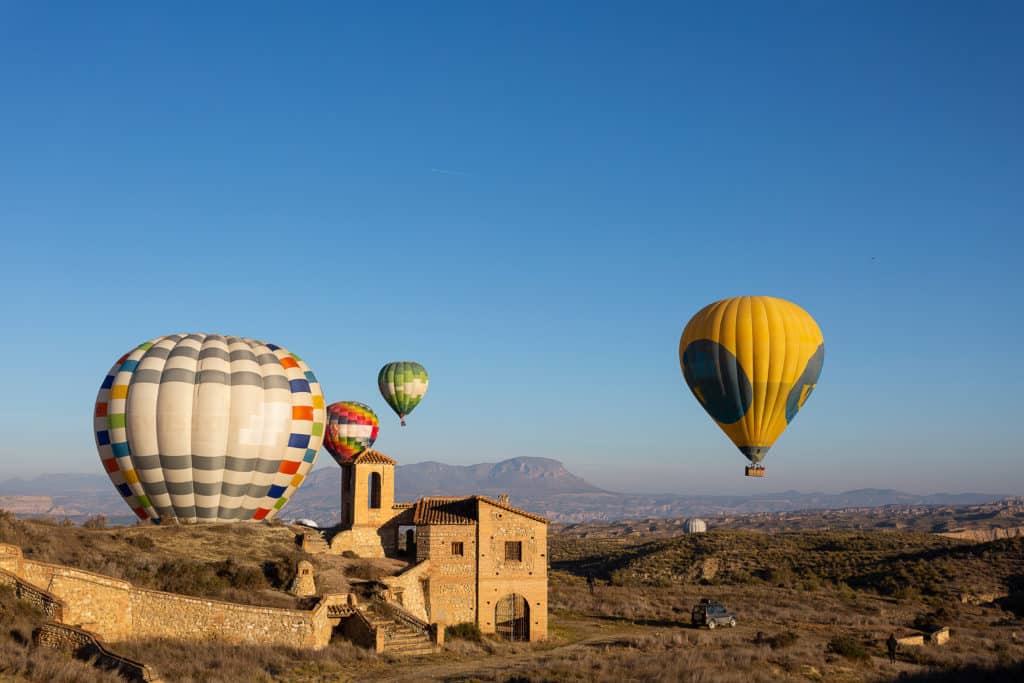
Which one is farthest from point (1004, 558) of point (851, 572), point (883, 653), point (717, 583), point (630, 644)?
point (630, 644)

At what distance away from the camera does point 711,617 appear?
43250 millimetres

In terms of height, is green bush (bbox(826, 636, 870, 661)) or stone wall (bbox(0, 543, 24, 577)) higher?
stone wall (bbox(0, 543, 24, 577))

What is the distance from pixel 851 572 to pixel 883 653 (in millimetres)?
35767

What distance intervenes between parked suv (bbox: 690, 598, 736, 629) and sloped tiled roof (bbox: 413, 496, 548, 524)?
979 centimetres

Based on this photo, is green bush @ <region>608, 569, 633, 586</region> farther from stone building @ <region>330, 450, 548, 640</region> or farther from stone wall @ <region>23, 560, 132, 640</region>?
stone wall @ <region>23, 560, 132, 640</region>

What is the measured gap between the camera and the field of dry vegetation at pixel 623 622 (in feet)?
85.0

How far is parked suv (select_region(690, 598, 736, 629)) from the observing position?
43094 mm

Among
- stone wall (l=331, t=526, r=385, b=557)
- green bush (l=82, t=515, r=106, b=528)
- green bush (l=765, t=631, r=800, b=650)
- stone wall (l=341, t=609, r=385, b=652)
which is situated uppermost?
green bush (l=82, t=515, r=106, b=528)

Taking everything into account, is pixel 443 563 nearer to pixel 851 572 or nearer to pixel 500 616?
pixel 500 616

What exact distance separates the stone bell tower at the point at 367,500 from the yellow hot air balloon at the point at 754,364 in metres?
16.3

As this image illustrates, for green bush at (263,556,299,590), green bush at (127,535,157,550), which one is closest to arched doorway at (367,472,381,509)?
green bush at (263,556,299,590)

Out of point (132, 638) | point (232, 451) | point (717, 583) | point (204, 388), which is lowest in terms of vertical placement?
point (717, 583)

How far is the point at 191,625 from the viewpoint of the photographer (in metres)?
27.5

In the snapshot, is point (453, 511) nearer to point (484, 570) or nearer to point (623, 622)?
point (484, 570)
